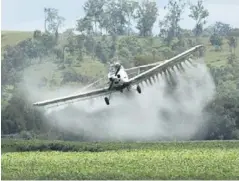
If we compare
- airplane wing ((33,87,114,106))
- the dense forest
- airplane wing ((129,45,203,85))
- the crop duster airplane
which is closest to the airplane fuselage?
the crop duster airplane

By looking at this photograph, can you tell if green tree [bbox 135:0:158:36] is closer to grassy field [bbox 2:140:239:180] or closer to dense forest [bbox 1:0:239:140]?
dense forest [bbox 1:0:239:140]

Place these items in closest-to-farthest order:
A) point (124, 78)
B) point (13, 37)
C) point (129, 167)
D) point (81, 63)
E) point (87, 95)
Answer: point (129, 167), point (124, 78), point (87, 95), point (81, 63), point (13, 37)

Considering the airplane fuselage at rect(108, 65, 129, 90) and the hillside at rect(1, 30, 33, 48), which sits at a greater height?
the hillside at rect(1, 30, 33, 48)

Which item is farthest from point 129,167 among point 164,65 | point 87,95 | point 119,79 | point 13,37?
point 13,37

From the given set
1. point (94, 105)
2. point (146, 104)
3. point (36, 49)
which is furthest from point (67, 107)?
point (36, 49)

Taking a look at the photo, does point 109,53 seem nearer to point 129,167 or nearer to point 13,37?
point 13,37

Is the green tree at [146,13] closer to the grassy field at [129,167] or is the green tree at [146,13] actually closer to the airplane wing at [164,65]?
the grassy field at [129,167]

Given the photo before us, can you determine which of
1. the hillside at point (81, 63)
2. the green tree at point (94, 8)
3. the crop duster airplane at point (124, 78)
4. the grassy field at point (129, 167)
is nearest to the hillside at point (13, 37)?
the hillside at point (81, 63)

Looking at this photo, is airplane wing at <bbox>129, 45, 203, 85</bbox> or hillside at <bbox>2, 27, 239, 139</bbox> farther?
hillside at <bbox>2, 27, 239, 139</bbox>

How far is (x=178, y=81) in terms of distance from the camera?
20812mm

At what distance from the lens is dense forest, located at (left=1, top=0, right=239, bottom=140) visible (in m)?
24.0

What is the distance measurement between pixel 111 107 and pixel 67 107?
1406mm

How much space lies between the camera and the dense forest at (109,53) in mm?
23984

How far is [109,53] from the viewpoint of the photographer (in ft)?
88.6
